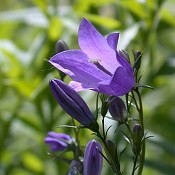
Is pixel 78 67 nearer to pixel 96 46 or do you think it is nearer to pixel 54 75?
pixel 96 46

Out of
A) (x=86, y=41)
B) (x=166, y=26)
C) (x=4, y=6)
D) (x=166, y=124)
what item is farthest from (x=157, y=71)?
(x=4, y=6)

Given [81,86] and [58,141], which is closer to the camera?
[81,86]

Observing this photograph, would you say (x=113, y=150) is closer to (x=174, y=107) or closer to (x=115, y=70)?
(x=115, y=70)

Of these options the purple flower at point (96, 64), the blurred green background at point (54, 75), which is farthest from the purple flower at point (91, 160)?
the blurred green background at point (54, 75)

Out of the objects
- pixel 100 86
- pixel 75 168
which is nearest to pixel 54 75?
pixel 75 168

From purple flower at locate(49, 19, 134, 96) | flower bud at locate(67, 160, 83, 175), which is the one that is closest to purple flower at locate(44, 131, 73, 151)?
flower bud at locate(67, 160, 83, 175)

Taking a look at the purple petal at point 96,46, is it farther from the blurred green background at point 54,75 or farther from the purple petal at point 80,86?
the blurred green background at point 54,75
